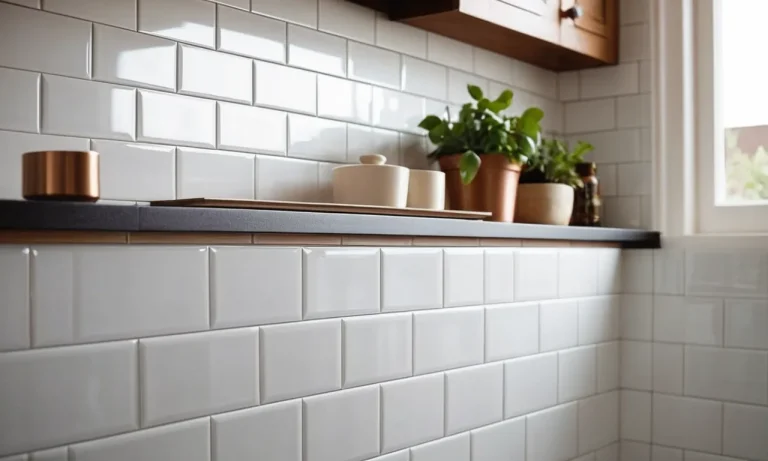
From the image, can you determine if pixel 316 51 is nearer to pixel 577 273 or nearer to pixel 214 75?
pixel 214 75

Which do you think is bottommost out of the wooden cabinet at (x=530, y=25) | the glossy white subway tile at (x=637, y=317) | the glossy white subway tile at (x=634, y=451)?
the glossy white subway tile at (x=634, y=451)

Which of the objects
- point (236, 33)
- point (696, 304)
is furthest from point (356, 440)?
point (696, 304)

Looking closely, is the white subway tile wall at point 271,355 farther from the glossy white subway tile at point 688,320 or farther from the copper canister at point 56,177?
the glossy white subway tile at point 688,320

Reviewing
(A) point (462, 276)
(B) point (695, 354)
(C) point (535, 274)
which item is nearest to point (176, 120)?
(A) point (462, 276)

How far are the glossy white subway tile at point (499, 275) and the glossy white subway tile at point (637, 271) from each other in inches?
23.8

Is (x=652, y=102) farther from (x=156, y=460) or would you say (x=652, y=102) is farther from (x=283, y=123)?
(x=156, y=460)

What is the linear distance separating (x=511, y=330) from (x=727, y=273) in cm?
68

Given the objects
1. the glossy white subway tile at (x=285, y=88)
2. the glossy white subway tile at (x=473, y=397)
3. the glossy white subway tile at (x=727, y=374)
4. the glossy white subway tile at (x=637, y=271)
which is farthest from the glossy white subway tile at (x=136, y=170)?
the glossy white subway tile at (x=727, y=374)

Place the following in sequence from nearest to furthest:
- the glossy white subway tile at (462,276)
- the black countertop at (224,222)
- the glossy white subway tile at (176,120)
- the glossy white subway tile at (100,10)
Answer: the black countertop at (224,222) → the glossy white subway tile at (100,10) → the glossy white subway tile at (176,120) → the glossy white subway tile at (462,276)

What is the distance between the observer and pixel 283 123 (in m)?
1.54

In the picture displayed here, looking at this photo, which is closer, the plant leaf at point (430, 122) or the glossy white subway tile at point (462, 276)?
the glossy white subway tile at point (462, 276)

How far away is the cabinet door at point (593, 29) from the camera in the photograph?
6.56 ft

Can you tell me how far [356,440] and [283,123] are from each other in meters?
0.62

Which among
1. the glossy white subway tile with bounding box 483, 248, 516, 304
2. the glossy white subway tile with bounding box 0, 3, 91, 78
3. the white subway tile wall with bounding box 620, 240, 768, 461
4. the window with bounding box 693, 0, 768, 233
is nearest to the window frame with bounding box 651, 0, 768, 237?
the window with bounding box 693, 0, 768, 233
